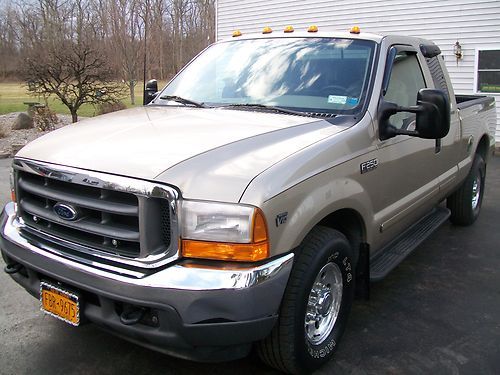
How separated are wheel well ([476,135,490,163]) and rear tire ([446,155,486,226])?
0.26 ft

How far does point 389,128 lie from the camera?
321cm

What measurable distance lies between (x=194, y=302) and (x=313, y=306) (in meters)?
0.88

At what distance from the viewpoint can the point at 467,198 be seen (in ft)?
18.2

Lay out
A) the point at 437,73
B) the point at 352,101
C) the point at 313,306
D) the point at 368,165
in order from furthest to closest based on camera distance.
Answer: the point at 437,73
the point at 352,101
the point at 368,165
the point at 313,306

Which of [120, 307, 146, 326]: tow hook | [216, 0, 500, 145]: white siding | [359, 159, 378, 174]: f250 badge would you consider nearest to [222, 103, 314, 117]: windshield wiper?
[359, 159, 378, 174]: f250 badge

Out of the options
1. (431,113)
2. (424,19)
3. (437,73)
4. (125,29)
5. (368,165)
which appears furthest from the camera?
(125,29)

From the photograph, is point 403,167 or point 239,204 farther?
point 403,167

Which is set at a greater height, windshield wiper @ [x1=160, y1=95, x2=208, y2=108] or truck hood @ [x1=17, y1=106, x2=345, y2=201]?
windshield wiper @ [x1=160, y1=95, x2=208, y2=108]

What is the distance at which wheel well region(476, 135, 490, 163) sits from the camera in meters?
5.72

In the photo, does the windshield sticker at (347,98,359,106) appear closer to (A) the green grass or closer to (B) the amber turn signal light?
(B) the amber turn signal light

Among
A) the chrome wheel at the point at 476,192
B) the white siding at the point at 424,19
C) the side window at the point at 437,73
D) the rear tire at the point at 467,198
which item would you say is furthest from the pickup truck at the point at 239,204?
the white siding at the point at 424,19

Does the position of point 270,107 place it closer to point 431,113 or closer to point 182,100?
point 182,100

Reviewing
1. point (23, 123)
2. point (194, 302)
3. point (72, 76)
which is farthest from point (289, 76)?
point (23, 123)

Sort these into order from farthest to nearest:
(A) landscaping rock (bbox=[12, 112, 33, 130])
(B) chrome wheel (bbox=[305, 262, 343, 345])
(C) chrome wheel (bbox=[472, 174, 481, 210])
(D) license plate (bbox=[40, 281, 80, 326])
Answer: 1. (A) landscaping rock (bbox=[12, 112, 33, 130])
2. (C) chrome wheel (bbox=[472, 174, 481, 210])
3. (B) chrome wheel (bbox=[305, 262, 343, 345])
4. (D) license plate (bbox=[40, 281, 80, 326])
